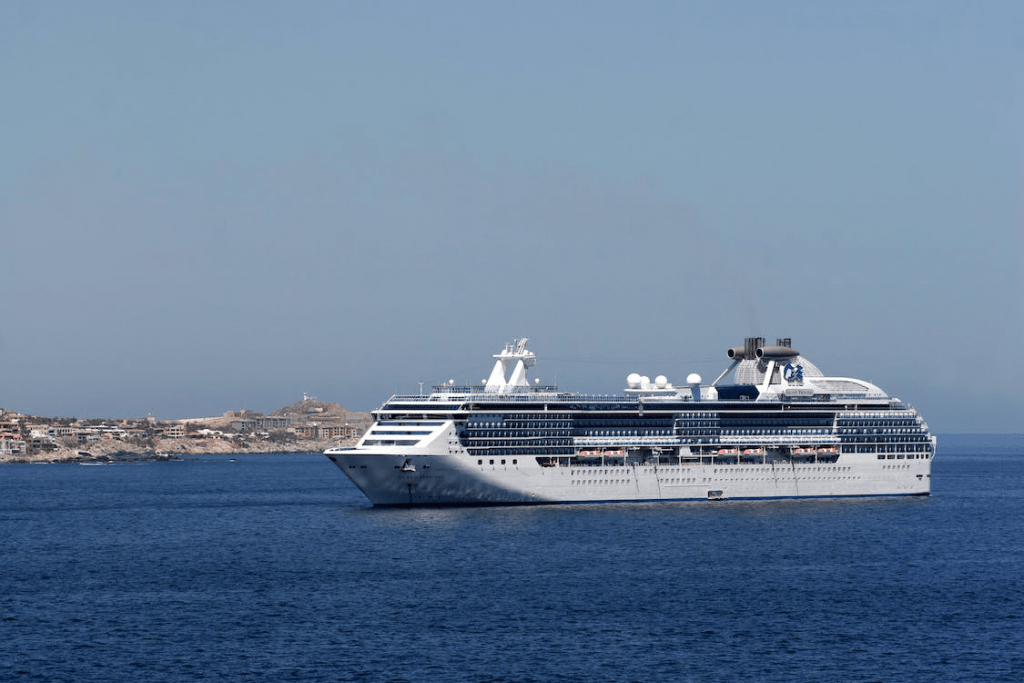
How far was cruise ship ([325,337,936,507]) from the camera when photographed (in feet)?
284

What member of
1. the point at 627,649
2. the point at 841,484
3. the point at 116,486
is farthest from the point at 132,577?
the point at 116,486

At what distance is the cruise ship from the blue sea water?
7.88 feet

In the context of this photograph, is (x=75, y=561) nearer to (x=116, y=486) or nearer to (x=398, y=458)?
(x=398, y=458)

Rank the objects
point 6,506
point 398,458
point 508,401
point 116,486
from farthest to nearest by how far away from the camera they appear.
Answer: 1. point 116,486
2. point 6,506
3. point 508,401
4. point 398,458

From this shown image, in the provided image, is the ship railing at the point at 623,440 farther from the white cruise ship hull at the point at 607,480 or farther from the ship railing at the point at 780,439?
the ship railing at the point at 780,439

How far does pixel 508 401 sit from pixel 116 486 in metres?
67.9

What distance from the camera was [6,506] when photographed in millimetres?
108812

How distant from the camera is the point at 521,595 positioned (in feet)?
183

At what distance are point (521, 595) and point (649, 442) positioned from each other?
40195mm

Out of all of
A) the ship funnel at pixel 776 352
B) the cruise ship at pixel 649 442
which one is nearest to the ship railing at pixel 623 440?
the cruise ship at pixel 649 442

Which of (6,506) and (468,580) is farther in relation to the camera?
(6,506)

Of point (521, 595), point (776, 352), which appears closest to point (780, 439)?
point (776, 352)

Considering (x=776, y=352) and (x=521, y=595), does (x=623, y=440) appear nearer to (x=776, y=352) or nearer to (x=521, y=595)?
(x=776, y=352)

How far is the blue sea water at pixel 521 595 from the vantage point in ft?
144
